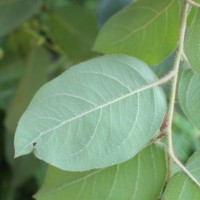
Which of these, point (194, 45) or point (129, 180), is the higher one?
point (194, 45)

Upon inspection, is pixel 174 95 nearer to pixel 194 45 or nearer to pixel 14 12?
pixel 194 45

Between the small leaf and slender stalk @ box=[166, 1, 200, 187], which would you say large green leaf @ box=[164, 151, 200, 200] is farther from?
the small leaf

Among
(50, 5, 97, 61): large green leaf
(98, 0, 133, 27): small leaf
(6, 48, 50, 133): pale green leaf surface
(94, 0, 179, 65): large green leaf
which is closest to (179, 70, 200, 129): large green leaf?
(94, 0, 179, 65): large green leaf

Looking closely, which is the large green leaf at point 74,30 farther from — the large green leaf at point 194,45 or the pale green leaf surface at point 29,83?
the large green leaf at point 194,45

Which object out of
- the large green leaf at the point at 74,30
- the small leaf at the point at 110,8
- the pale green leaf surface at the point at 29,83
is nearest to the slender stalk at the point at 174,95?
the small leaf at the point at 110,8

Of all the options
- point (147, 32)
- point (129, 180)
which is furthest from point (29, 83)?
point (129, 180)

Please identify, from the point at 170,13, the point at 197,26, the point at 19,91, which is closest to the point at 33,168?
the point at 19,91

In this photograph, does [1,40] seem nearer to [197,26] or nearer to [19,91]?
[19,91]
